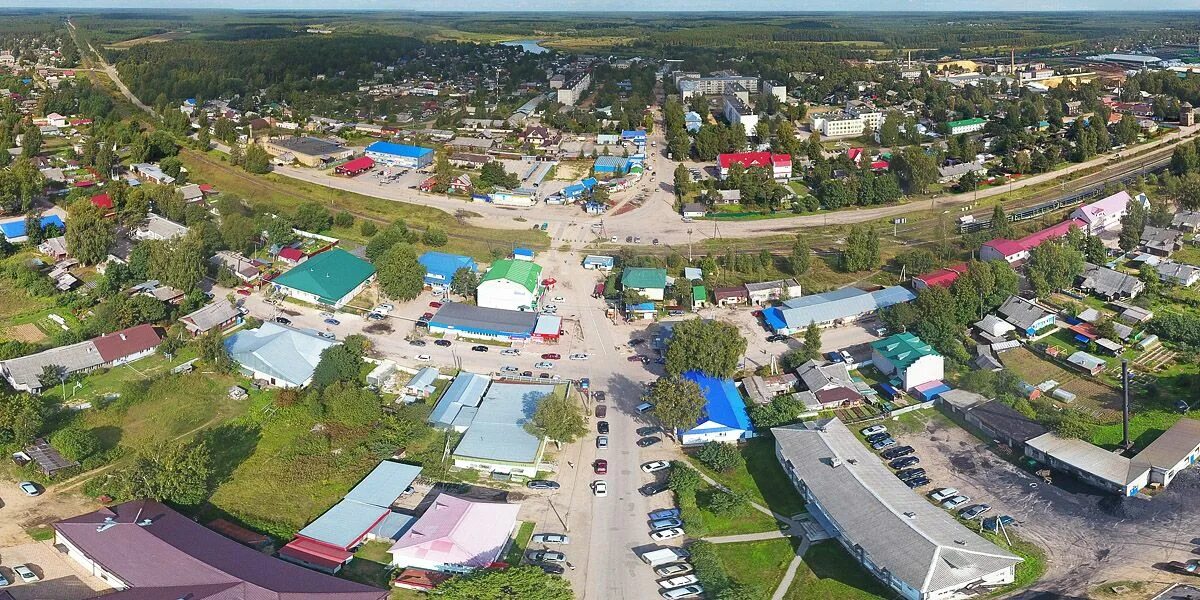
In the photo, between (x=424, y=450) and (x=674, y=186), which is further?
(x=674, y=186)

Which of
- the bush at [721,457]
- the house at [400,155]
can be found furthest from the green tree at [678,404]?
the house at [400,155]

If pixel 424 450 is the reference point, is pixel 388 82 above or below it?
above

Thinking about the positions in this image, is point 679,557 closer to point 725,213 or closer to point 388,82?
point 725,213

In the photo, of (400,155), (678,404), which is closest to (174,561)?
(678,404)

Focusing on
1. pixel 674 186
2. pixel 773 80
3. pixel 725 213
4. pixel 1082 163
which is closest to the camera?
pixel 725 213

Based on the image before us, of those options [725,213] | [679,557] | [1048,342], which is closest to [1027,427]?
[1048,342]

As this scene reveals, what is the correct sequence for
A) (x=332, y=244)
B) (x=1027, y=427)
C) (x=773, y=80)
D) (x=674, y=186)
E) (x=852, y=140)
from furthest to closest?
(x=773, y=80)
(x=852, y=140)
(x=674, y=186)
(x=332, y=244)
(x=1027, y=427)

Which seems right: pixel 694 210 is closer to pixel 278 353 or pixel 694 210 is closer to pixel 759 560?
pixel 278 353
